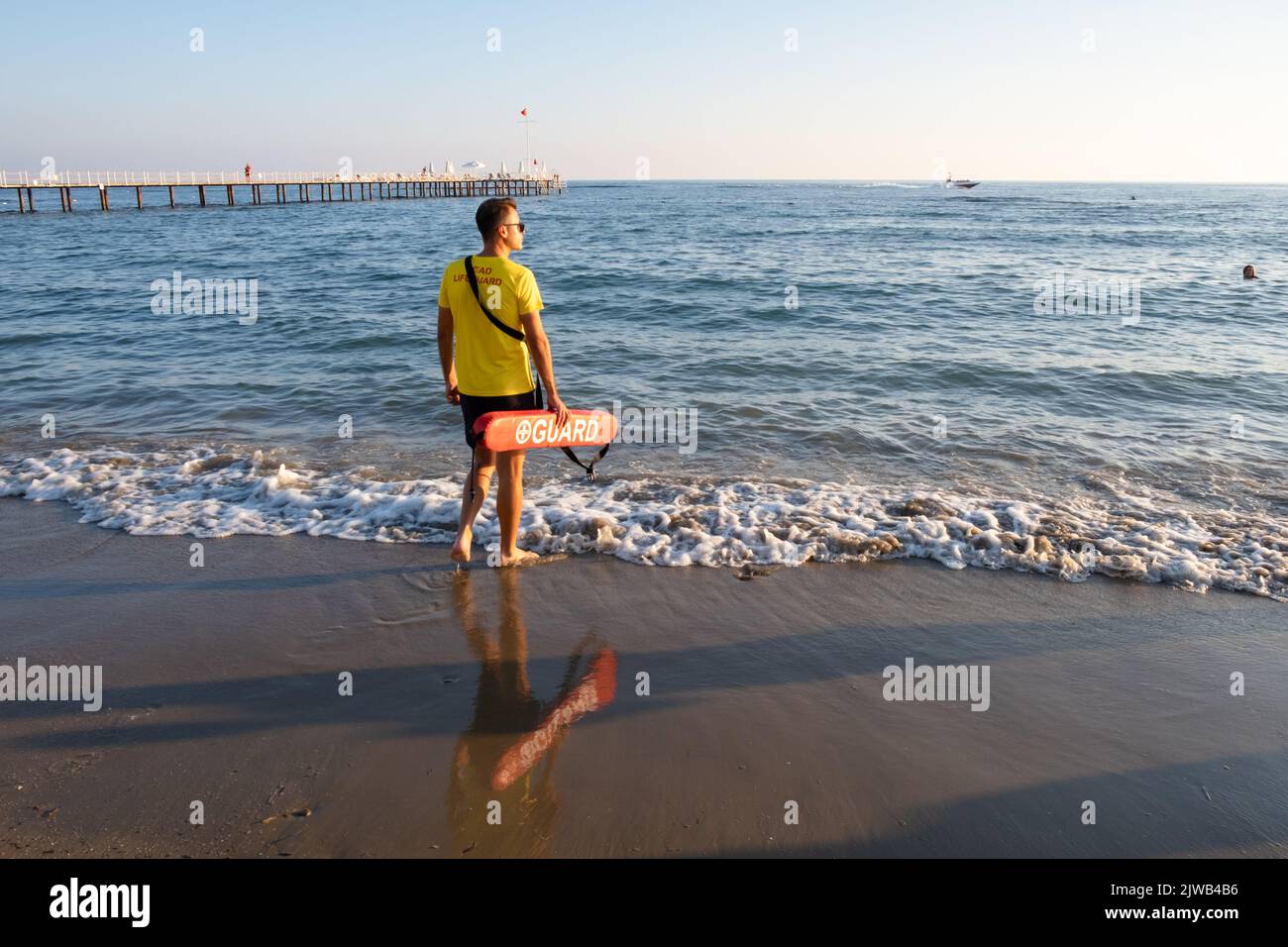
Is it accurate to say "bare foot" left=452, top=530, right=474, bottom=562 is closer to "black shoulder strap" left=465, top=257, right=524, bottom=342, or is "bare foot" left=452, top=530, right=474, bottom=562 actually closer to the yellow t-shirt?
the yellow t-shirt

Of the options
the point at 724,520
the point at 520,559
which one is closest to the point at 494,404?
the point at 520,559

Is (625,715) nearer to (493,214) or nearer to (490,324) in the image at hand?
(490,324)

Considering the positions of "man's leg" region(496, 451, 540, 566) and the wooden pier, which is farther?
the wooden pier

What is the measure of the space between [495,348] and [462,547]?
47.5 inches

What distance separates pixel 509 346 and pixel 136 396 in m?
7.06

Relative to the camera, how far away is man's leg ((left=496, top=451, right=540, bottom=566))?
4863mm

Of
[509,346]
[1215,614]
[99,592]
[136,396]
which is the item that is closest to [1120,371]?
[1215,614]

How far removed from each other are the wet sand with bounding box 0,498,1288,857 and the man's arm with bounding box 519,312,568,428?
1036 millimetres

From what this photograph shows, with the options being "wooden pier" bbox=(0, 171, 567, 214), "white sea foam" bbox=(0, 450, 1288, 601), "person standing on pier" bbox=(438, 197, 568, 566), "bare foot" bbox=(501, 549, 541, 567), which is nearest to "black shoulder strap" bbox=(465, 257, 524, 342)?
"person standing on pier" bbox=(438, 197, 568, 566)

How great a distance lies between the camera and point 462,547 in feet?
16.2

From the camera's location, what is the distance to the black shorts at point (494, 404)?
472cm

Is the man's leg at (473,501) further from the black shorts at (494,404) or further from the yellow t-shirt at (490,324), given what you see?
the yellow t-shirt at (490,324)

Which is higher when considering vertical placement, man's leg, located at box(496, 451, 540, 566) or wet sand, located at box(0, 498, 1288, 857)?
man's leg, located at box(496, 451, 540, 566)

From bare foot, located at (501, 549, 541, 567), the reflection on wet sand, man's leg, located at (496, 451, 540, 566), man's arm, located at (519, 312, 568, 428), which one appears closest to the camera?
the reflection on wet sand
